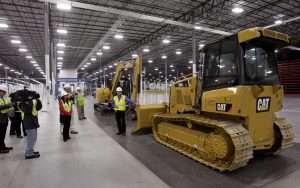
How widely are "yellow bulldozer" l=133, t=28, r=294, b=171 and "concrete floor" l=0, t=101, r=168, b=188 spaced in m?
1.35

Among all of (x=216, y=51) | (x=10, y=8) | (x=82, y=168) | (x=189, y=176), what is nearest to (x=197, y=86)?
(x=216, y=51)

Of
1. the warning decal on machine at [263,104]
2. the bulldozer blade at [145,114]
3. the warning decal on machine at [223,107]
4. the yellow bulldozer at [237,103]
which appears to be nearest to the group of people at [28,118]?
the bulldozer blade at [145,114]

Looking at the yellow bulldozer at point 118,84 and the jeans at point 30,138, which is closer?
the jeans at point 30,138

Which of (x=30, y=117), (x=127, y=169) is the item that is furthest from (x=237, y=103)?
(x=30, y=117)

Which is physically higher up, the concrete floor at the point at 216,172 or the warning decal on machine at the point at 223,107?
the warning decal on machine at the point at 223,107

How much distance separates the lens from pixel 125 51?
3052 centimetres

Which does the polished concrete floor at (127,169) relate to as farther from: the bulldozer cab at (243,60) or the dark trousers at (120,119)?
the bulldozer cab at (243,60)

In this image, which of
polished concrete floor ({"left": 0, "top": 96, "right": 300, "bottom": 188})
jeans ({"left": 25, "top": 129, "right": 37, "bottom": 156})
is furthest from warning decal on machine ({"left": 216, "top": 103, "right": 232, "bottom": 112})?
jeans ({"left": 25, "top": 129, "right": 37, "bottom": 156})

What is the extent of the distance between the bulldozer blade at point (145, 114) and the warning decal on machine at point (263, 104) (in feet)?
12.0

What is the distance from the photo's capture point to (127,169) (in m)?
4.50

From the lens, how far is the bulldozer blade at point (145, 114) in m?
7.45

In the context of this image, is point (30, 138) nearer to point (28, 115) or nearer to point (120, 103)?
point (28, 115)

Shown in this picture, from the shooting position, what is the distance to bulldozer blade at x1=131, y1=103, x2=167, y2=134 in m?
7.45

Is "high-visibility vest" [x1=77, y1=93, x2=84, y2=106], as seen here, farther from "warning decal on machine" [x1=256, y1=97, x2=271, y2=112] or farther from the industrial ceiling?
"warning decal on machine" [x1=256, y1=97, x2=271, y2=112]
